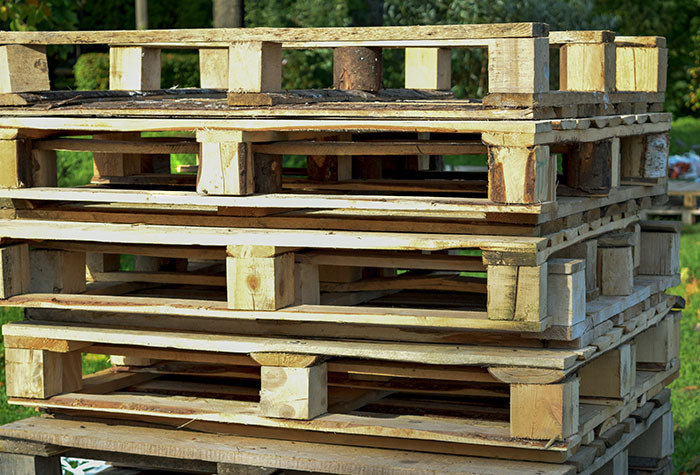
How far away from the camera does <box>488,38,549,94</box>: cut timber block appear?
377 cm

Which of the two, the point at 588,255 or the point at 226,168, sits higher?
the point at 226,168

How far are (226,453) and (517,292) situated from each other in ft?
3.94

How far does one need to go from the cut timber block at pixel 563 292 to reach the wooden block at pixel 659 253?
4.72 ft

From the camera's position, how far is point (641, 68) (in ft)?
17.1

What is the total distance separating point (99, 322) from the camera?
459 centimetres

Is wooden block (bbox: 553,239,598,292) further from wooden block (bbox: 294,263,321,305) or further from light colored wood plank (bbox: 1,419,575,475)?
wooden block (bbox: 294,263,321,305)

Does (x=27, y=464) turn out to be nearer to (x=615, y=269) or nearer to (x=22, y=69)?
(x=22, y=69)

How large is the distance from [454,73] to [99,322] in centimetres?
1365

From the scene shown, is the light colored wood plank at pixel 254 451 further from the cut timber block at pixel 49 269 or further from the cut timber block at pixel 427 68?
the cut timber block at pixel 427 68

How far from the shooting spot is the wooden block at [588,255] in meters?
4.52

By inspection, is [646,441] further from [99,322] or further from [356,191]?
[99,322]

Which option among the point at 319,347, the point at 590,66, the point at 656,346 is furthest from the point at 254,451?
the point at 656,346

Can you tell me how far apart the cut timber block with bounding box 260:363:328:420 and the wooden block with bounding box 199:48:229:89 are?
2340 mm

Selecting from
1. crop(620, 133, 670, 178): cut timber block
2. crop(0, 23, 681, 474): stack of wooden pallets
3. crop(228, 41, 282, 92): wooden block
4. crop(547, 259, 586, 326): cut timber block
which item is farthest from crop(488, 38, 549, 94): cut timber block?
crop(620, 133, 670, 178): cut timber block
